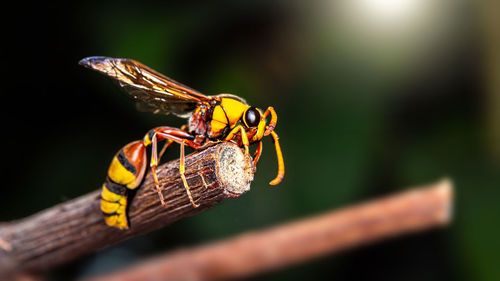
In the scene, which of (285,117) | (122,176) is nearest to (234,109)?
(122,176)

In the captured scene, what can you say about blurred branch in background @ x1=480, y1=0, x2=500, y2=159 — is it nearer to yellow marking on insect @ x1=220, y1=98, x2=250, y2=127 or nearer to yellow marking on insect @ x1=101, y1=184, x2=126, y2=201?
yellow marking on insect @ x1=220, y1=98, x2=250, y2=127

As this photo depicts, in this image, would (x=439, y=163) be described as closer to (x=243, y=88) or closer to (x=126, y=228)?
(x=243, y=88)

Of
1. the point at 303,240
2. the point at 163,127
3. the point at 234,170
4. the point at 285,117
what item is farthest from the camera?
the point at 285,117

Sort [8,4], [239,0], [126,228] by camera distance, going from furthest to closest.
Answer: [239,0] → [8,4] → [126,228]

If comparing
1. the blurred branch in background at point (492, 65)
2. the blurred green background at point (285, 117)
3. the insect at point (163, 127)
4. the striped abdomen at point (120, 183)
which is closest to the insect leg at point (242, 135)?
the insect at point (163, 127)

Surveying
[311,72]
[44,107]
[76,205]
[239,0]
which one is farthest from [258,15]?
[76,205]

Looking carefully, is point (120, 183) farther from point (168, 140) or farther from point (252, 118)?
point (252, 118)
